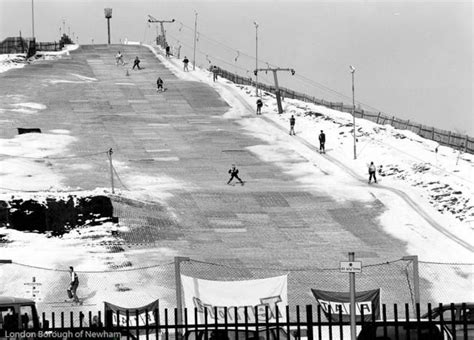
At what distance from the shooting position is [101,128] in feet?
258

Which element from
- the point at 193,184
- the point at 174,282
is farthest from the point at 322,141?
the point at 174,282

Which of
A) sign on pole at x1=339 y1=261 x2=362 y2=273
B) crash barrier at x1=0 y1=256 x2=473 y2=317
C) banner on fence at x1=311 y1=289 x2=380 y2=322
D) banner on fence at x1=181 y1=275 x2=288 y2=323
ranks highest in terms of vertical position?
sign on pole at x1=339 y1=261 x2=362 y2=273

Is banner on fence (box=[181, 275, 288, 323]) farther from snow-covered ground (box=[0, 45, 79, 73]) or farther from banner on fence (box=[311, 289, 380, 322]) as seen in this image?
snow-covered ground (box=[0, 45, 79, 73])

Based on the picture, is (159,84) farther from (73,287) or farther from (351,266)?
(351,266)

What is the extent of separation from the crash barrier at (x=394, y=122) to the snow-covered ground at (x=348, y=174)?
2.03 m

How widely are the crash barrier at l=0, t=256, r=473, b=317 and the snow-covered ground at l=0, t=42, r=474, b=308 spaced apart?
518 millimetres

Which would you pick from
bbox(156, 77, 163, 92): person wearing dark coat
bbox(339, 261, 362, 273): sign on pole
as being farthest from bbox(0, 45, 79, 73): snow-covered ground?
bbox(339, 261, 362, 273): sign on pole

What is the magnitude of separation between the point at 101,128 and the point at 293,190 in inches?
985

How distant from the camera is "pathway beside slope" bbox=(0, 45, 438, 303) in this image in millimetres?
42594

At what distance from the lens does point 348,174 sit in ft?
204

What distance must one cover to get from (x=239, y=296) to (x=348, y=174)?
41467mm

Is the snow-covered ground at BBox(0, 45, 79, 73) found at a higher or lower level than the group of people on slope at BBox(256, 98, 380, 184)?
higher

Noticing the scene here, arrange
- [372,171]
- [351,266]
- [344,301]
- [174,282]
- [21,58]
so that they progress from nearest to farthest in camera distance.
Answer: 1. [351,266]
2. [344,301]
3. [174,282]
4. [372,171]
5. [21,58]

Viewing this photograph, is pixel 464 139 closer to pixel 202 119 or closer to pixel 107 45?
pixel 202 119
